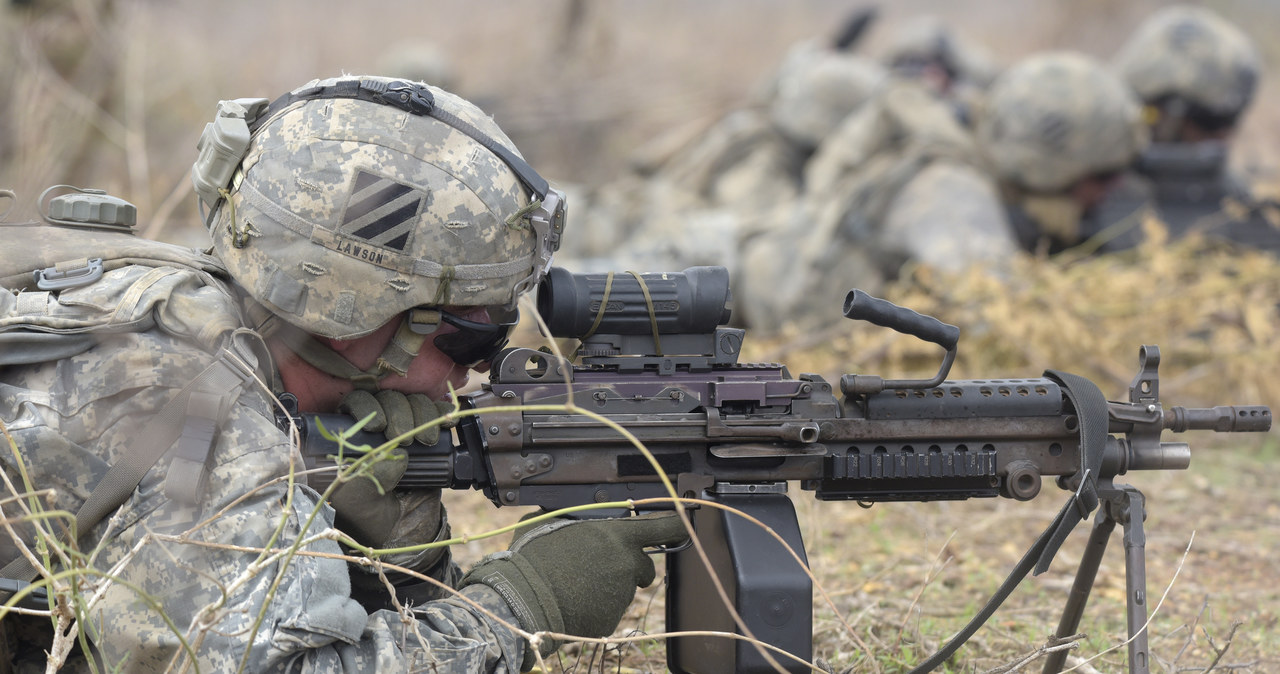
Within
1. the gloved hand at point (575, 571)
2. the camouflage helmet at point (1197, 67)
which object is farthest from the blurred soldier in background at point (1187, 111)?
the gloved hand at point (575, 571)

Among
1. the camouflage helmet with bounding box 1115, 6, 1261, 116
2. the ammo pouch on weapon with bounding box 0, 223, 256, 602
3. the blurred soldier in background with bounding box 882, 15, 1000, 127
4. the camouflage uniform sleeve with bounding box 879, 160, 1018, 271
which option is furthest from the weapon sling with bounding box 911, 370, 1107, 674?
the blurred soldier in background with bounding box 882, 15, 1000, 127

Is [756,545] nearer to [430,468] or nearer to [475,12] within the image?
[430,468]

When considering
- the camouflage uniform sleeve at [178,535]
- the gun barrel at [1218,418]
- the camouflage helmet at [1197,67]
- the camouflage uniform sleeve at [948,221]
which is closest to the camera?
the camouflage uniform sleeve at [178,535]

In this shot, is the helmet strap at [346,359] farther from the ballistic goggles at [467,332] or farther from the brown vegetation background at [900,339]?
the brown vegetation background at [900,339]

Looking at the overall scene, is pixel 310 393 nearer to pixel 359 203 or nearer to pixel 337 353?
pixel 337 353

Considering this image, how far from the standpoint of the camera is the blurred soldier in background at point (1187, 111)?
8781mm

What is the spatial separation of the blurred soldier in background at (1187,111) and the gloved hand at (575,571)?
21.7ft

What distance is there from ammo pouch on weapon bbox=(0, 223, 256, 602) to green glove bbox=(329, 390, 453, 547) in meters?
0.34

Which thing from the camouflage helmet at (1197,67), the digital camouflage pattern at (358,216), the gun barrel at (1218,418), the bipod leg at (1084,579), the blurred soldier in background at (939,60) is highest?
the blurred soldier in background at (939,60)

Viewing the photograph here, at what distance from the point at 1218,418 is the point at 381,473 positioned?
1.97 meters

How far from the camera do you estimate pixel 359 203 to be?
242 centimetres

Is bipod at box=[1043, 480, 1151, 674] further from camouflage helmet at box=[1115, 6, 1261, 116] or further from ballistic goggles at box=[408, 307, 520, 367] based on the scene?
camouflage helmet at box=[1115, 6, 1261, 116]

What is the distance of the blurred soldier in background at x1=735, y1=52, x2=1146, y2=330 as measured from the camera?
7816mm

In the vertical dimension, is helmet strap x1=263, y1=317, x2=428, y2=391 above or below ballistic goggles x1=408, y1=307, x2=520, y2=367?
below
